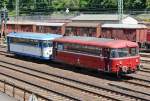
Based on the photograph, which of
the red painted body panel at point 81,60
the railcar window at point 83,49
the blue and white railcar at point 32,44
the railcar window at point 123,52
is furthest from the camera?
the blue and white railcar at point 32,44

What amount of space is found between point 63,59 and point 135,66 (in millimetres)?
6413

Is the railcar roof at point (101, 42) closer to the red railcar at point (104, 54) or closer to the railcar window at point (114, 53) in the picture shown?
the red railcar at point (104, 54)

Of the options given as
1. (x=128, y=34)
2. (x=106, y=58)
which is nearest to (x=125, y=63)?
(x=106, y=58)

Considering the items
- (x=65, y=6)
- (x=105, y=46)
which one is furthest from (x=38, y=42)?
(x=65, y=6)

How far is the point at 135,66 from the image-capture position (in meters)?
26.0

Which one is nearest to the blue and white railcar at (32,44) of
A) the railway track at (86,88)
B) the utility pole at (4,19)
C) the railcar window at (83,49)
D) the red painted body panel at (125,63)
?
the railcar window at (83,49)

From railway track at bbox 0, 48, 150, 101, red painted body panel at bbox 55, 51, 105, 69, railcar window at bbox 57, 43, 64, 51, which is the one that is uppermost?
railcar window at bbox 57, 43, 64, 51

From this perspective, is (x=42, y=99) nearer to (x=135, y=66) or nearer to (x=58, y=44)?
(x=135, y=66)

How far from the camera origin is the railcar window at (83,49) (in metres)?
26.6

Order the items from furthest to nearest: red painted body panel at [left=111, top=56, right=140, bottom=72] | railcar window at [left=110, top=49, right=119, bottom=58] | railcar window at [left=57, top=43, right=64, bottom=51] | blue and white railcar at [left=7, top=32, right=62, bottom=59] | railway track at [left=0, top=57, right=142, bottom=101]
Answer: blue and white railcar at [left=7, top=32, right=62, bottom=59] → railcar window at [left=57, top=43, right=64, bottom=51] → railcar window at [left=110, top=49, right=119, bottom=58] → red painted body panel at [left=111, top=56, right=140, bottom=72] → railway track at [left=0, top=57, right=142, bottom=101]

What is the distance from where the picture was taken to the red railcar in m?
25.3

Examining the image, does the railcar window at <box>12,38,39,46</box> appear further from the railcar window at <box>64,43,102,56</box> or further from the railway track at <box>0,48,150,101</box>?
the railcar window at <box>64,43,102,56</box>

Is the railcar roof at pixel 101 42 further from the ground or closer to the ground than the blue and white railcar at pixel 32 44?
further from the ground

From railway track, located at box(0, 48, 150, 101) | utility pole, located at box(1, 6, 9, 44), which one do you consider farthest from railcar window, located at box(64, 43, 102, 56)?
utility pole, located at box(1, 6, 9, 44)
